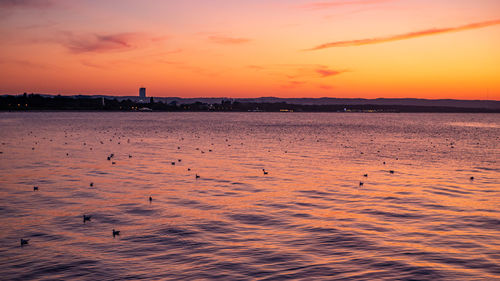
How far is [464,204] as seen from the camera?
64.5 feet

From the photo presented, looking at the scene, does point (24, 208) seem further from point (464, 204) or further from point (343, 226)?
point (464, 204)

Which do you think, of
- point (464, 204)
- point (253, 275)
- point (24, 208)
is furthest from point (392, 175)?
point (24, 208)

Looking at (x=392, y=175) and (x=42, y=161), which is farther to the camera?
(x=42, y=161)

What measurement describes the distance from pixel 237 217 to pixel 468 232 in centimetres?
874

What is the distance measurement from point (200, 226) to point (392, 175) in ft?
59.3

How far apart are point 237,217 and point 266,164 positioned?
1752 centimetres

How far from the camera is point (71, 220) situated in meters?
16.1

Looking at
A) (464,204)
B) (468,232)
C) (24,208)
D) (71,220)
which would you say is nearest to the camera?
(468,232)

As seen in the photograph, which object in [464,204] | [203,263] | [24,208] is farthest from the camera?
[464,204]

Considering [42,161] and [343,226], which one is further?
[42,161]

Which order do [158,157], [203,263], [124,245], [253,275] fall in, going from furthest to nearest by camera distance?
1. [158,157]
2. [124,245]
3. [203,263]
4. [253,275]

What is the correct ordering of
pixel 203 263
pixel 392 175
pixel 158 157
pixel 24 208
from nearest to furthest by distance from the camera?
pixel 203 263
pixel 24 208
pixel 392 175
pixel 158 157

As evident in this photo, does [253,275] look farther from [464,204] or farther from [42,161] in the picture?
[42,161]

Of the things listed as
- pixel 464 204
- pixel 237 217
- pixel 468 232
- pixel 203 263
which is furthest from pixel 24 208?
pixel 464 204
